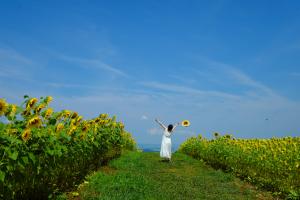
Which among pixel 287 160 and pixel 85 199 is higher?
pixel 287 160

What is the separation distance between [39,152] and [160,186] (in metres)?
5.08

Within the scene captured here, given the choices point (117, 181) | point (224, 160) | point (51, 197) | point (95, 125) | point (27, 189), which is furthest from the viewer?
point (224, 160)

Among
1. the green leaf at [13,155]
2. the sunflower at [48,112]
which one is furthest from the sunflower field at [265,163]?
the green leaf at [13,155]

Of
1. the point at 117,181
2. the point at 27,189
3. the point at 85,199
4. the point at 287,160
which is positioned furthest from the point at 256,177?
the point at 27,189

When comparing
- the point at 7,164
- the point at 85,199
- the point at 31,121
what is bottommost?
the point at 85,199

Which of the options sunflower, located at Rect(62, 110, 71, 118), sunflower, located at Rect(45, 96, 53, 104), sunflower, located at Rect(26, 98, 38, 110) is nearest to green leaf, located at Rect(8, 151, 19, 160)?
sunflower, located at Rect(26, 98, 38, 110)

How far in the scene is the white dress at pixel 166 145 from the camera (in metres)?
19.5

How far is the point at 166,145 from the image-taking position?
64.7ft

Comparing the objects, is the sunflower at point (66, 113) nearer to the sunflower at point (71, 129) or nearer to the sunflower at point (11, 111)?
the sunflower at point (71, 129)

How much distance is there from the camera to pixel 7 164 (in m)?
6.00

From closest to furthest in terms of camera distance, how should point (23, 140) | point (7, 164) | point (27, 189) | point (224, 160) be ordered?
point (7, 164) < point (23, 140) < point (27, 189) < point (224, 160)

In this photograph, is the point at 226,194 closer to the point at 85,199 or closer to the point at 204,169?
the point at 85,199

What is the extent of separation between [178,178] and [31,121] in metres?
7.65

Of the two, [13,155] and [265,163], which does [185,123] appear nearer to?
[265,163]
